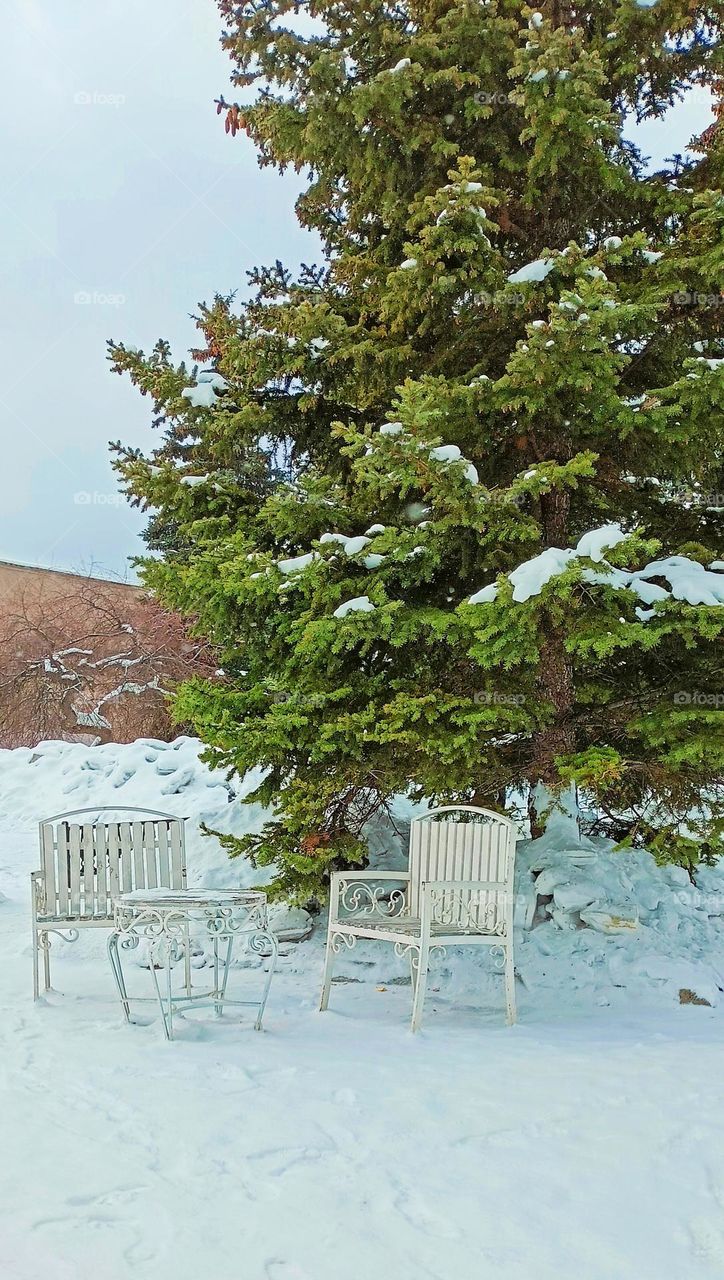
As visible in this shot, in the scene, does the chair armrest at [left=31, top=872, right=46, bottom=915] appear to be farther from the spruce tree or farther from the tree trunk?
the tree trunk

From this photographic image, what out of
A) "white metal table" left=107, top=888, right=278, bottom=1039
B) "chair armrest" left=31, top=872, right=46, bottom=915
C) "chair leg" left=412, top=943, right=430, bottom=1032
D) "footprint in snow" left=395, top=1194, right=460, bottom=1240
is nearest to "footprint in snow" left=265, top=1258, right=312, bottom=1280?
"footprint in snow" left=395, top=1194, right=460, bottom=1240

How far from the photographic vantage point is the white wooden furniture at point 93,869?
524 centimetres

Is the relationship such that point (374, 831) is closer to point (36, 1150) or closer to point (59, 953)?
point (59, 953)

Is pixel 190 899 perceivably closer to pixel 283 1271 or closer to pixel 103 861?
pixel 103 861

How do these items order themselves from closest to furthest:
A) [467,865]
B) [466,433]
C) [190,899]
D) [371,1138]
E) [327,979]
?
[371,1138], [190,899], [327,979], [467,865], [466,433]

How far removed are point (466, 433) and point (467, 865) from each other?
2.50 metres

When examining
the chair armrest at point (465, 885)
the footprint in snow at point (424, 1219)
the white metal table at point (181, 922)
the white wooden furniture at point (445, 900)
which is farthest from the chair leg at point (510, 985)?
the footprint in snow at point (424, 1219)

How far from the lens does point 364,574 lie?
5547 millimetres

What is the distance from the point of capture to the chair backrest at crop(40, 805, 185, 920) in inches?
213

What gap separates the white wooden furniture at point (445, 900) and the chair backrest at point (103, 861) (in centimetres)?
115

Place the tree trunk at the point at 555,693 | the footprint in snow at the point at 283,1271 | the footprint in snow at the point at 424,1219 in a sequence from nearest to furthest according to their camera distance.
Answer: the footprint in snow at the point at 283,1271 → the footprint in snow at the point at 424,1219 → the tree trunk at the point at 555,693

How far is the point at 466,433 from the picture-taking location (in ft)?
18.6

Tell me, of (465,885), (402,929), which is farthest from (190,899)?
(465,885)

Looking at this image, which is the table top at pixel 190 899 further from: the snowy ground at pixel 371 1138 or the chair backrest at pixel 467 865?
the chair backrest at pixel 467 865
